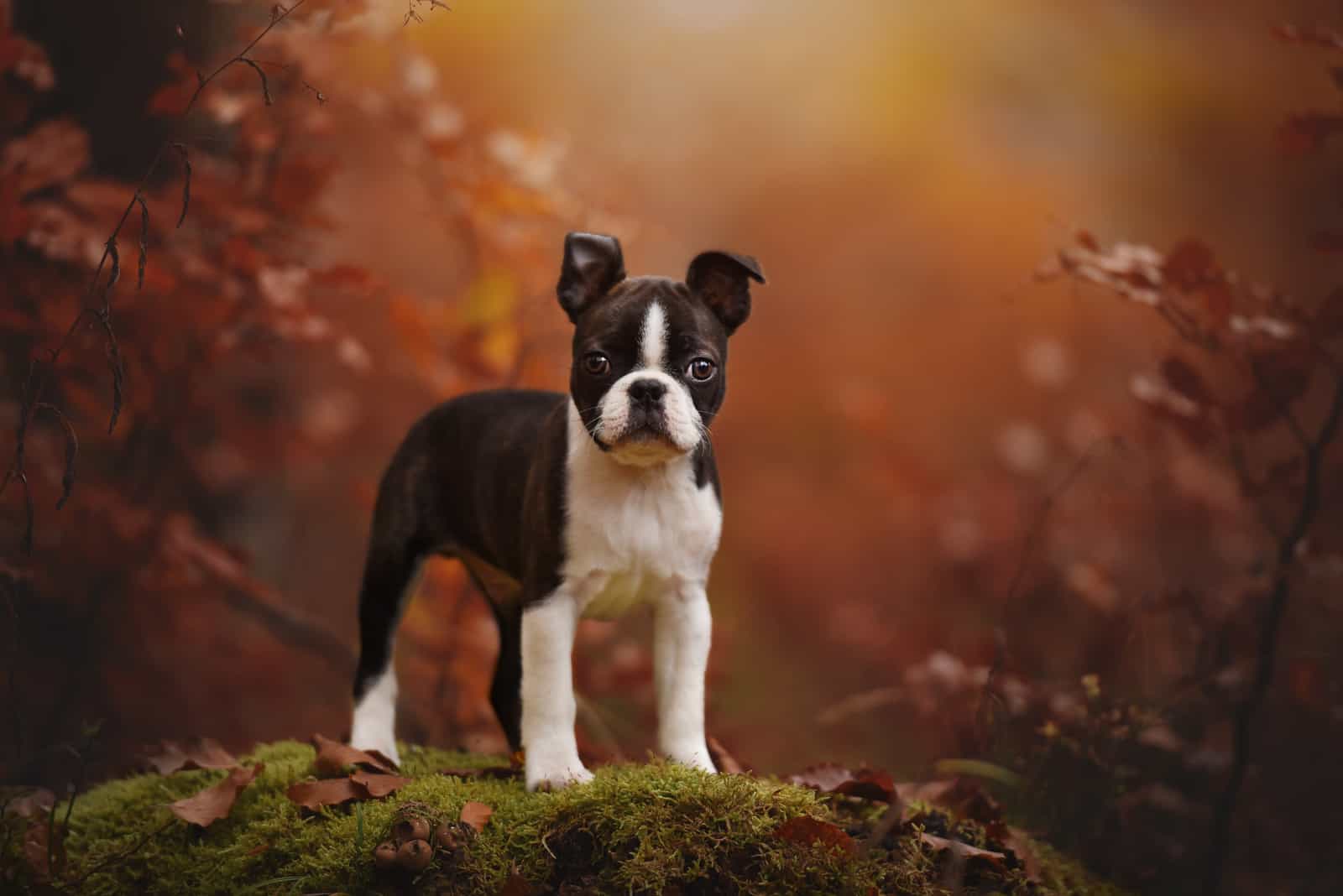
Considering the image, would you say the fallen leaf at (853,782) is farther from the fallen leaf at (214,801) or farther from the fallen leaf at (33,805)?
the fallen leaf at (33,805)

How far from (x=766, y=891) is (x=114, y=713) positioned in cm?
417

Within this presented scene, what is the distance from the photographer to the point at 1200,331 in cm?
418

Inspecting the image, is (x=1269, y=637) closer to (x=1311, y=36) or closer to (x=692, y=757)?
(x=1311, y=36)

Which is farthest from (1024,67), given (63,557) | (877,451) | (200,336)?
(63,557)

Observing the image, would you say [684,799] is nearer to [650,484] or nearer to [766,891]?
[766,891]

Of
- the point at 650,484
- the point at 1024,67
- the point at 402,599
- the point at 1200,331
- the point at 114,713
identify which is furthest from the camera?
the point at 1024,67

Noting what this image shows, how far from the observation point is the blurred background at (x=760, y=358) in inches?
174

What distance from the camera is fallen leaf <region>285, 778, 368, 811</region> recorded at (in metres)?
2.99

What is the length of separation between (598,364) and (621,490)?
0.34m

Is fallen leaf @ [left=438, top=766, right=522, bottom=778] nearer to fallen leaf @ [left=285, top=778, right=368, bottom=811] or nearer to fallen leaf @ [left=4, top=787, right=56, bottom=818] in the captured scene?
fallen leaf @ [left=285, top=778, right=368, bottom=811]

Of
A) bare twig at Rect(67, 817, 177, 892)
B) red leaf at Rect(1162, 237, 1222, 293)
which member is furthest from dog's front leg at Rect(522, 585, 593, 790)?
red leaf at Rect(1162, 237, 1222, 293)

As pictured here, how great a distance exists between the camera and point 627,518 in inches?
119

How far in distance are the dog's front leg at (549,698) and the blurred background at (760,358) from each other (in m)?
0.90

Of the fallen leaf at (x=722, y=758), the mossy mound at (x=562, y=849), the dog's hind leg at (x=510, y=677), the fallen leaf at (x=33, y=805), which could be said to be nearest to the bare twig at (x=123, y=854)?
the mossy mound at (x=562, y=849)
